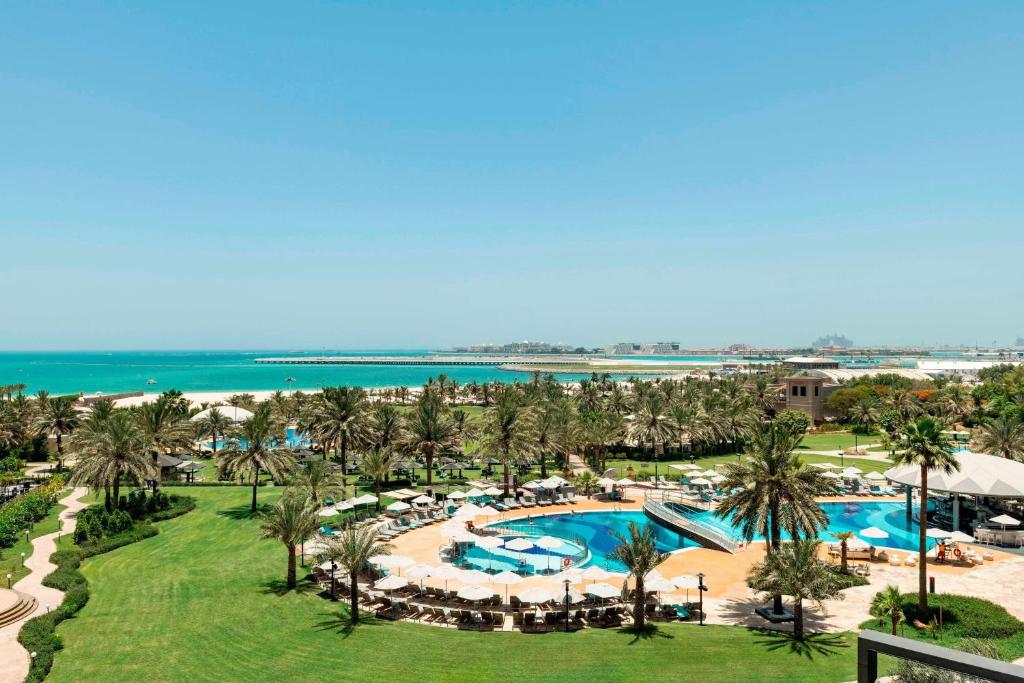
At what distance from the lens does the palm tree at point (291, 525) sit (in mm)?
25047

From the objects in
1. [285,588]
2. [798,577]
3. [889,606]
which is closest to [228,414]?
[285,588]

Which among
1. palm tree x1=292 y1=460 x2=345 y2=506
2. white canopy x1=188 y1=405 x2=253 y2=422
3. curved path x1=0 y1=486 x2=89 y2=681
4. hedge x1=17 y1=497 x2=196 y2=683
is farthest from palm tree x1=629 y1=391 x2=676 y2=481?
curved path x1=0 y1=486 x2=89 y2=681

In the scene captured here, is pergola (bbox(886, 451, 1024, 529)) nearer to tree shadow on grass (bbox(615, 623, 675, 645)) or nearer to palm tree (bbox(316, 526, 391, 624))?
tree shadow on grass (bbox(615, 623, 675, 645))

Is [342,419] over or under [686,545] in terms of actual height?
Answer: over

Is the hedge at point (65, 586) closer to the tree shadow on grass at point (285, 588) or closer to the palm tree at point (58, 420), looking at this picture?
the tree shadow on grass at point (285, 588)

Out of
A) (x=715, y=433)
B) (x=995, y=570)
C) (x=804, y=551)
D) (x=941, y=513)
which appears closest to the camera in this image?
(x=804, y=551)

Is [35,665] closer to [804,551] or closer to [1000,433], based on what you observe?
[804,551]

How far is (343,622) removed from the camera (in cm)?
2192

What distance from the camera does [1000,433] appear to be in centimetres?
4075

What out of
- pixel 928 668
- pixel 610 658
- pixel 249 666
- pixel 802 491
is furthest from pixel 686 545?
pixel 928 668

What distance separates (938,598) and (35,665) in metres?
31.6

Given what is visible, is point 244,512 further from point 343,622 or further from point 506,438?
point 343,622

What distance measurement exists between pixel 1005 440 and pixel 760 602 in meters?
28.8

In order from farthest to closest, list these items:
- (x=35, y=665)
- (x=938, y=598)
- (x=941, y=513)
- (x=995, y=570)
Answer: (x=941, y=513) < (x=995, y=570) < (x=938, y=598) < (x=35, y=665)
